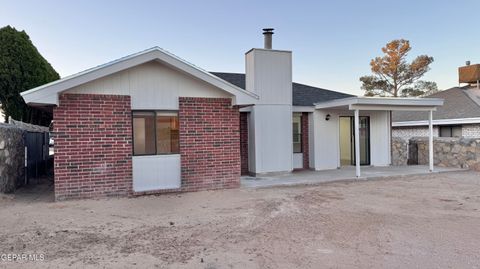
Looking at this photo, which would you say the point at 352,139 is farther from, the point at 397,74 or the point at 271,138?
the point at 397,74

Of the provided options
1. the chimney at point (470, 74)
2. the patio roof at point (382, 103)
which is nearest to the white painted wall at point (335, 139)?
the patio roof at point (382, 103)

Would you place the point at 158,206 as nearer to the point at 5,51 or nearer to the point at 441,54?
the point at 5,51

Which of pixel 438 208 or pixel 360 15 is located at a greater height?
pixel 360 15

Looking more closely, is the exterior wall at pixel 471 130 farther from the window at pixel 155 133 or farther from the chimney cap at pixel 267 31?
the window at pixel 155 133

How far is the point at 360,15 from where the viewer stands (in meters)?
16.9

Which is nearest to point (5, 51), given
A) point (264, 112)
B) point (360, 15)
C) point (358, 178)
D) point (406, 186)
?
point (264, 112)

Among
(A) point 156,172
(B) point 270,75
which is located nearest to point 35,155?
(A) point 156,172

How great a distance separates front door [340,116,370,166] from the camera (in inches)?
534

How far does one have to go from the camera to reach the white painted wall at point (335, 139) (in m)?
12.4

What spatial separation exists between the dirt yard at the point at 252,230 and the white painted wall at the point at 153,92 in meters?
0.58

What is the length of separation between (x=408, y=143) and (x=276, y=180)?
26.8 feet

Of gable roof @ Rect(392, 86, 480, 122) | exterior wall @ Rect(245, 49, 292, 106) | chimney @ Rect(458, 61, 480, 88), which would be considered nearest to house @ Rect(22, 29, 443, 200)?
Answer: exterior wall @ Rect(245, 49, 292, 106)

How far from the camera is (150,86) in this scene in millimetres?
8086

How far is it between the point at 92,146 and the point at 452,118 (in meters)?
18.2
